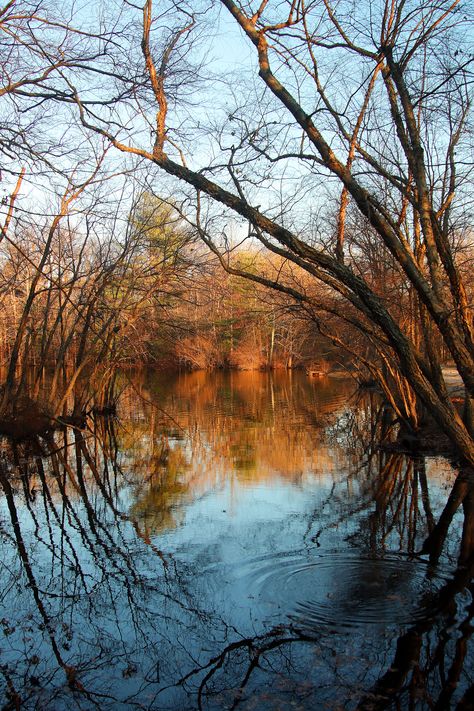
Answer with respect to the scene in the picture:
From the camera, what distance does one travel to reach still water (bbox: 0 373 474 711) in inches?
151

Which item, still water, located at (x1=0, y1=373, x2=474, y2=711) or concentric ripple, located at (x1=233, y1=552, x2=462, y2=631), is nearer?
still water, located at (x1=0, y1=373, x2=474, y2=711)

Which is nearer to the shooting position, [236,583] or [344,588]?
[344,588]

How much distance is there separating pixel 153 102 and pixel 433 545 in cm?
622

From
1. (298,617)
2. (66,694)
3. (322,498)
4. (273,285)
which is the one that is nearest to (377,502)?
(322,498)

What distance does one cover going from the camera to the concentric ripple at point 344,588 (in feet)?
15.6

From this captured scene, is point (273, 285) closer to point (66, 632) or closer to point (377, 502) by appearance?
point (377, 502)

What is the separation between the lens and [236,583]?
5.57 meters

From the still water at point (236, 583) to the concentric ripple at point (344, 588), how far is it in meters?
0.02

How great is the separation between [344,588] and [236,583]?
3.13ft

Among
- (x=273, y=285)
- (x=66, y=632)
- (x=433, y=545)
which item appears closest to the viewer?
(x=66, y=632)

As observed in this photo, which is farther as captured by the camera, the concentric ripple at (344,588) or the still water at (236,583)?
the concentric ripple at (344,588)

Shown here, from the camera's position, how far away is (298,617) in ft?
15.7

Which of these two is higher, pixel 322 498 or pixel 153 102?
pixel 153 102

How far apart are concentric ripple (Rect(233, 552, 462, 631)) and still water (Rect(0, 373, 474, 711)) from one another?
0.02 metres
